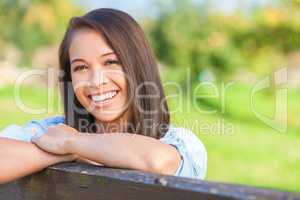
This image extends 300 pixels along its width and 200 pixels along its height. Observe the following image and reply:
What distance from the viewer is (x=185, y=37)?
6.77m

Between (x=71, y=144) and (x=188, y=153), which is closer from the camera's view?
(x=71, y=144)

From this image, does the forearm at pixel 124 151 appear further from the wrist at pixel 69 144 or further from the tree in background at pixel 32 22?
the tree in background at pixel 32 22

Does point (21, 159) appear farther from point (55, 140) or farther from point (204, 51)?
point (204, 51)

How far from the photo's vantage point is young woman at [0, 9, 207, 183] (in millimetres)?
1114

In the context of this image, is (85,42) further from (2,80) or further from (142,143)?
(2,80)

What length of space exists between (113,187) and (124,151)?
0.43 ft

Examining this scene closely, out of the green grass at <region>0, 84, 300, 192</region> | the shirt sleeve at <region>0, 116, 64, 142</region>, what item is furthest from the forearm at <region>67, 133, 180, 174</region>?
the green grass at <region>0, 84, 300, 192</region>

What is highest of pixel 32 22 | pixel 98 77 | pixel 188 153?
pixel 32 22

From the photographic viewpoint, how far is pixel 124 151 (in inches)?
35.5

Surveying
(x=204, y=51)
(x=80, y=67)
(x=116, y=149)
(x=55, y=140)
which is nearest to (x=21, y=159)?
(x=55, y=140)

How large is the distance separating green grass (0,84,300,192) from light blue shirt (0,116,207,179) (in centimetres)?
275

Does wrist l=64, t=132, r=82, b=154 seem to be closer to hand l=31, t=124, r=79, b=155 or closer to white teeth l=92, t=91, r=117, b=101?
hand l=31, t=124, r=79, b=155

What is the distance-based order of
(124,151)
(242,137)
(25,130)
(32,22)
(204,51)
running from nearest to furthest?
(124,151)
(25,130)
(242,137)
(204,51)
(32,22)

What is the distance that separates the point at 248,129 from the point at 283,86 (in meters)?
0.86
